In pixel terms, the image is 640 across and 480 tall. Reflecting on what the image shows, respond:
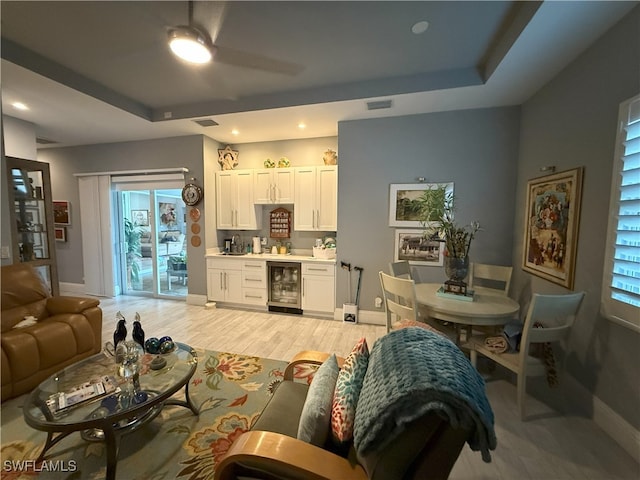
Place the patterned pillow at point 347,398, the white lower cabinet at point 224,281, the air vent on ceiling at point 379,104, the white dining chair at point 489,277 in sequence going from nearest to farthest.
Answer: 1. the patterned pillow at point 347,398
2. the white dining chair at point 489,277
3. the air vent on ceiling at point 379,104
4. the white lower cabinet at point 224,281

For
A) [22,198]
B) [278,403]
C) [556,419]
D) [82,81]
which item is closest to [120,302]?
[22,198]

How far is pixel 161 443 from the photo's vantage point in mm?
1719

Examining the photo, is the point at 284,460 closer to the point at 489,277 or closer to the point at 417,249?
the point at 489,277

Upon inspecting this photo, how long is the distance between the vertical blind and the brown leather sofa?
4374 millimetres

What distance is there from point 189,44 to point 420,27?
186 cm

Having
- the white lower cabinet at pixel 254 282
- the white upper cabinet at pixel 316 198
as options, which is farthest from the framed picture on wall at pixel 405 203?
the white lower cabinet at pixel 254 282

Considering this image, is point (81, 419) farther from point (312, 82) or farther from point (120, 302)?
point (120, 302)

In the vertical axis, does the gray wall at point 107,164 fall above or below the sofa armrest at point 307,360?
above

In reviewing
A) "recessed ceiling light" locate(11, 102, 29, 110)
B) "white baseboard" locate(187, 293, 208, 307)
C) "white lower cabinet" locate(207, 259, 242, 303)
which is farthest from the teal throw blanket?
"recessed ceiling light" locate(11, 102, 29, 110)

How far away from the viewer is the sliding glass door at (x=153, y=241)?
4.78 meters

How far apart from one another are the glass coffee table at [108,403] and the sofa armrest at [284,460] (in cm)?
78

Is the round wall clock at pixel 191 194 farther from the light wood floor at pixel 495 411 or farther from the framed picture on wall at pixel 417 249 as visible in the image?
the framed picture on wall at pixel 417 249

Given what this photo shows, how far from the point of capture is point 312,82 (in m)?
2.99

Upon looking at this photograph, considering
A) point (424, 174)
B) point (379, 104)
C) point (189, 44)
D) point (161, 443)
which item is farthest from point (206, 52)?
point (161, 443)
